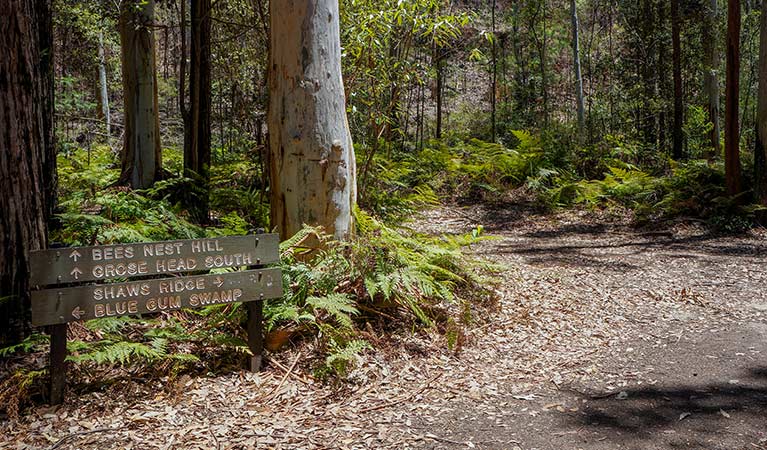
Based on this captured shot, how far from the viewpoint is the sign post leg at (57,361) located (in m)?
3.93

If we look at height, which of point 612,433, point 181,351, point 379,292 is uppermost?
point 379,292

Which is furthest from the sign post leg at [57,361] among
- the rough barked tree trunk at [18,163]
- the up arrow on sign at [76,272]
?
the rough barked tree trunk at [18,163]

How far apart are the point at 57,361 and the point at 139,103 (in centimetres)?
760

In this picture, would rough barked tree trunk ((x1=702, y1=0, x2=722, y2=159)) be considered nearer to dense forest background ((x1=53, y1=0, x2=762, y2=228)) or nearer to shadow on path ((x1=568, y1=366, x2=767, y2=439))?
dense forest background ((x1=53, y1=0, x2=762, y2=228))

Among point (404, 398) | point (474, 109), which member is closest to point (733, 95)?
point (404, 398)

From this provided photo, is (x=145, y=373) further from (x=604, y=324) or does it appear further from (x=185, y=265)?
(x=604, y=324)

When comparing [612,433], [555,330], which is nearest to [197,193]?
[555,330]

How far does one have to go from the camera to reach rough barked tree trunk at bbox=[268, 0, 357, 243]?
565cm

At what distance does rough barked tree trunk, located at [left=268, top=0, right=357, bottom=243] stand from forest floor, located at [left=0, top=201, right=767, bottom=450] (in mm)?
A: 1479

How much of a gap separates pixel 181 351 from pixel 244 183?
22.9 feet

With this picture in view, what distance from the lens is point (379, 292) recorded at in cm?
545

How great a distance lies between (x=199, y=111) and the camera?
350 inches

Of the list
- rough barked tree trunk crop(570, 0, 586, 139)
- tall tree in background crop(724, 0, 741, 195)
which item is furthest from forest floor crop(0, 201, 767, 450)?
rough barked tree trunk crop(570, 0, 586, 139)

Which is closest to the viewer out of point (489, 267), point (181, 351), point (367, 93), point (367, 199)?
point (181, 351)
